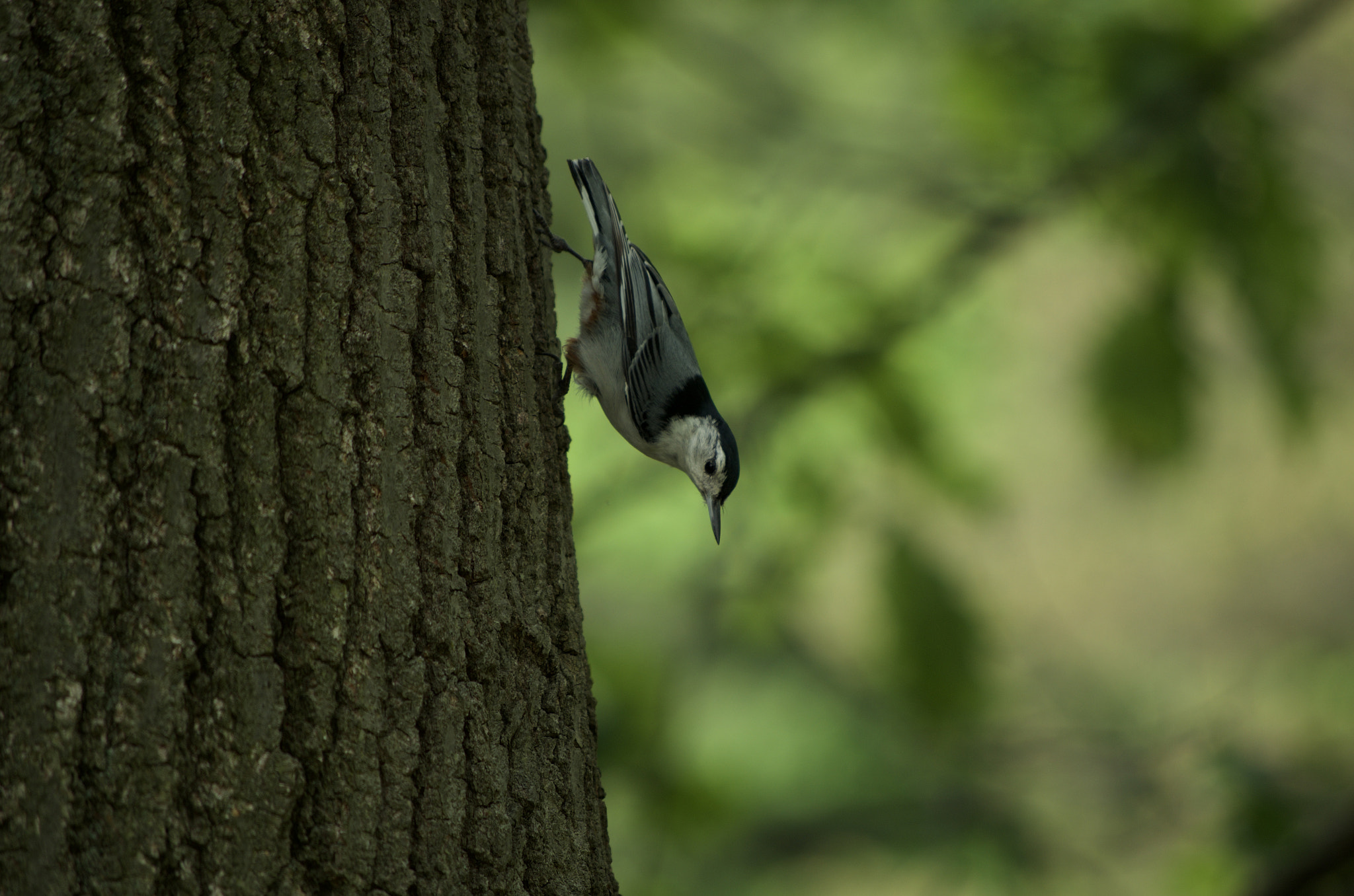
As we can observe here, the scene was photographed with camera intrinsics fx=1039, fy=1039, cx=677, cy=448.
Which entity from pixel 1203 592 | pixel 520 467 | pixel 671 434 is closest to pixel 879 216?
pixel 671 434

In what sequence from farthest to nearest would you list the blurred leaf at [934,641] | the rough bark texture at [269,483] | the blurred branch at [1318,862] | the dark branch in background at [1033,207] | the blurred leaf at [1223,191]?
the blurred leaf at [934,641] → the dark branch in background at [1033,207] → the blurred leaf at [1223,191] → the blurred branch at [1318,862] → the rough bark texture at [269,483]

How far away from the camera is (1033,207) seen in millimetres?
2822

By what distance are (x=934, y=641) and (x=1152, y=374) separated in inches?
33.5

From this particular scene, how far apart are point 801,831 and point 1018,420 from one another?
4.14 meters

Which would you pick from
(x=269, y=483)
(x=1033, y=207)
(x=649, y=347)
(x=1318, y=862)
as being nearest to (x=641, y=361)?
(x=649, y=347)

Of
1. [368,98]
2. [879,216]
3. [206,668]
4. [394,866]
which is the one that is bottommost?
[394,866]

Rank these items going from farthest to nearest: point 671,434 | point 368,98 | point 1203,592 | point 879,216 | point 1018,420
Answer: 1. point 1203,592
2. point 1018,420
3. point 879,216
4. point 671,434
5. point 368,98

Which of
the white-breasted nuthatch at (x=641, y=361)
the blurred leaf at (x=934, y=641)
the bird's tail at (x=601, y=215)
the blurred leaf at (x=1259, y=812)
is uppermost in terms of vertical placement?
the bird's tail at (x=601, y=215)

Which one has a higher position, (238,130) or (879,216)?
(879,216)

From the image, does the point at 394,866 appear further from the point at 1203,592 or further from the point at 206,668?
the point at 1203,592

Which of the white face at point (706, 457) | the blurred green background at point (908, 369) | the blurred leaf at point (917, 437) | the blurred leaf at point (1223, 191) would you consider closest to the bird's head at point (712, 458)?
the white face at point (706, 457)

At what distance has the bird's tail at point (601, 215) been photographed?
98.0 inches

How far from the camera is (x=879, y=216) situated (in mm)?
3623

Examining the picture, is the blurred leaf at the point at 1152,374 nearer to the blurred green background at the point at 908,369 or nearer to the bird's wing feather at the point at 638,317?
the blurred green background at the point at 908,369
